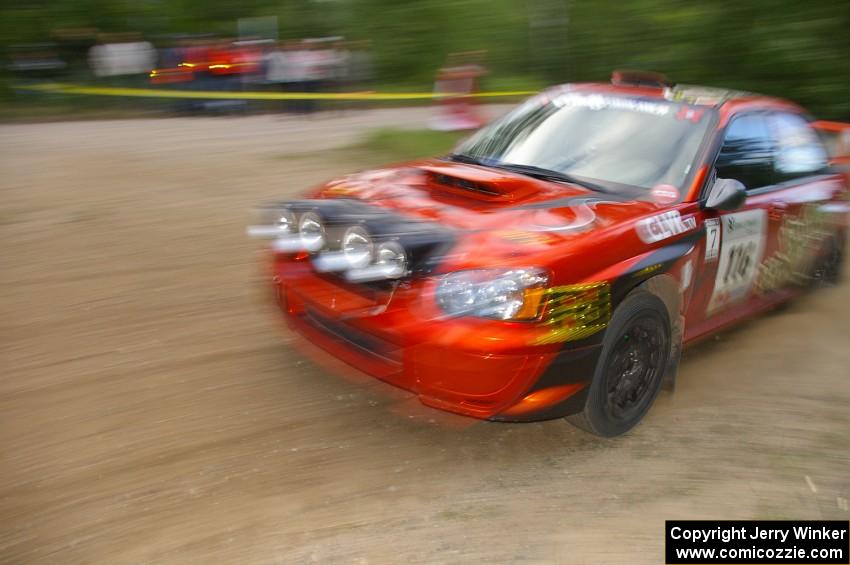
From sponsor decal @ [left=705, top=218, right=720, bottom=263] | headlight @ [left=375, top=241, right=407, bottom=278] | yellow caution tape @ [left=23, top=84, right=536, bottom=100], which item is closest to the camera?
headlight @ [left=375, top=241, right=407, bottom=278]

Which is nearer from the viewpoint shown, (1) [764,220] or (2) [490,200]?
(2) [490,200]

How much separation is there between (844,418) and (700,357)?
896 millimetres

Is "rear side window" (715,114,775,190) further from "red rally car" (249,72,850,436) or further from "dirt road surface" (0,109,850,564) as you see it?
"dirt road surface" (0,109,850,564)

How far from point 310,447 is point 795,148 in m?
3.60

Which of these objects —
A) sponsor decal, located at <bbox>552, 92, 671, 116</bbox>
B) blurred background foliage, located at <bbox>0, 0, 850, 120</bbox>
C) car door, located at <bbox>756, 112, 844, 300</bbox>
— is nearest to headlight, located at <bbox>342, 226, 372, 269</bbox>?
sponsor decal, located at <bbox>552, 92, 671, 116</bbox>

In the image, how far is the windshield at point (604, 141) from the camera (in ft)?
14.3

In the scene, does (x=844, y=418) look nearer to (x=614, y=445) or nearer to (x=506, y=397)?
(x=614, y=445)

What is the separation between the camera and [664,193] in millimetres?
4148

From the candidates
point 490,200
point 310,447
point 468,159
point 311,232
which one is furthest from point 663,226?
point 310,447

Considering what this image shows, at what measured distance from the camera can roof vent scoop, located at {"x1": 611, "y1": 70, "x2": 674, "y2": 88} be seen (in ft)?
16.6

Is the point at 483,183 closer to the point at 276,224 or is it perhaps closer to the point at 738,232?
the point at 276,224

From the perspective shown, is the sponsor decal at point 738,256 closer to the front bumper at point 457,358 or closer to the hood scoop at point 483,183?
the hood scoop at point 483,183

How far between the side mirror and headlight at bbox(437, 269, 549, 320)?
123 cm

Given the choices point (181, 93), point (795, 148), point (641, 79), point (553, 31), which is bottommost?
point (181, 93)
